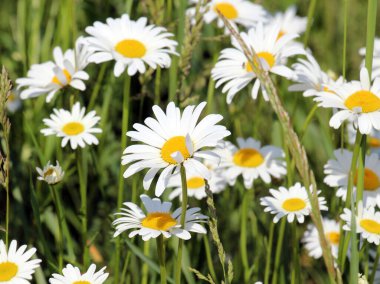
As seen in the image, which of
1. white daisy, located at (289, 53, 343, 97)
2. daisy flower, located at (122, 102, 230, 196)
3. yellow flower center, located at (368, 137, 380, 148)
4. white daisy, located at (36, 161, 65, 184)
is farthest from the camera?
yellow flower center, located at (368, 137, 380, 148)

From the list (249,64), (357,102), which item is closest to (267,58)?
(249,64)

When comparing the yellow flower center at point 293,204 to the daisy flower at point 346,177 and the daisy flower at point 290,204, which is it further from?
the daisy flower at point 346,177

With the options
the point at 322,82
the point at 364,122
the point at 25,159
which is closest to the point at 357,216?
the point at 364,122

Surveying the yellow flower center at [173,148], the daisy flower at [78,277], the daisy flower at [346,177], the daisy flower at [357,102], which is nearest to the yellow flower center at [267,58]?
the daisy flower at [357,102]

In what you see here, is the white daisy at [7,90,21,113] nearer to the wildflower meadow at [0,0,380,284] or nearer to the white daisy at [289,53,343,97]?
the wildflower meadow at [0,0,380,284]

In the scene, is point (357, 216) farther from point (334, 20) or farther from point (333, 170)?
point (334, 20)

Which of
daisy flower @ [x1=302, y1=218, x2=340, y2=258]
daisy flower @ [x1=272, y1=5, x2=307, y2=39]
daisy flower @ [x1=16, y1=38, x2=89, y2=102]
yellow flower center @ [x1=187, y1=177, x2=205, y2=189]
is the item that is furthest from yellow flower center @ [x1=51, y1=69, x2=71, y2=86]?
daisy flower @ [x1=272, y1=5, x2=307, y2=39]
